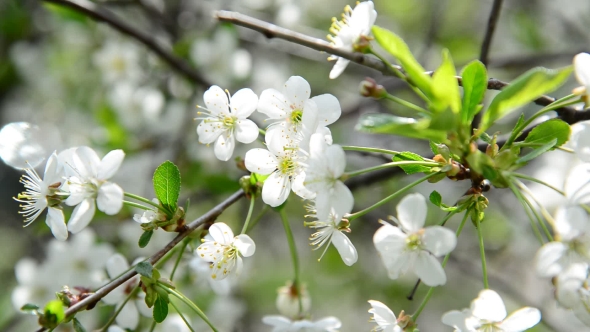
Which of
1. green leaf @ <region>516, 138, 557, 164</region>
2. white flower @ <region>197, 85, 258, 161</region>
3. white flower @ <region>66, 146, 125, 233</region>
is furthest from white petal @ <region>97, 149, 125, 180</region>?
green leaf @ <region>516, 138, 557, 164</region>

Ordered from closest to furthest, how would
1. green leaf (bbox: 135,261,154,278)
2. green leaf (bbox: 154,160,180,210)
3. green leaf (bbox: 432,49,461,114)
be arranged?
green leaf (bbox: 432,49,461,114), green leaf (bbox: 135,261,154,278), green leaf (bbox: 154,160,180,210)

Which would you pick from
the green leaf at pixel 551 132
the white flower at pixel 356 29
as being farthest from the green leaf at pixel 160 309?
the green leaf at pixel 551 132

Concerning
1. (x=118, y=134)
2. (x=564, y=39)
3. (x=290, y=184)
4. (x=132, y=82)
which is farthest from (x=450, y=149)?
(x=564, y=39)

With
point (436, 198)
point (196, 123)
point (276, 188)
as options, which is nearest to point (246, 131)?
point (276, 188)

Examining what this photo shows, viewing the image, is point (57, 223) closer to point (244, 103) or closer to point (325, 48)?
point (244, 103)

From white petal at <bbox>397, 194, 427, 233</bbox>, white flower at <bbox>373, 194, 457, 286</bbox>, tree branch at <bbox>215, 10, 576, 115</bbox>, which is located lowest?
white flower at <bbox>373, 194, 457, 286</bbox>

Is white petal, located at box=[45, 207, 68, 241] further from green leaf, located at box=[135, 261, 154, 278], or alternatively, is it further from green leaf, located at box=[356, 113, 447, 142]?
green leaf, located at box=[356, 113, 447, 142]

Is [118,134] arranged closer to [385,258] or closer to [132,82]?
[132,82]
